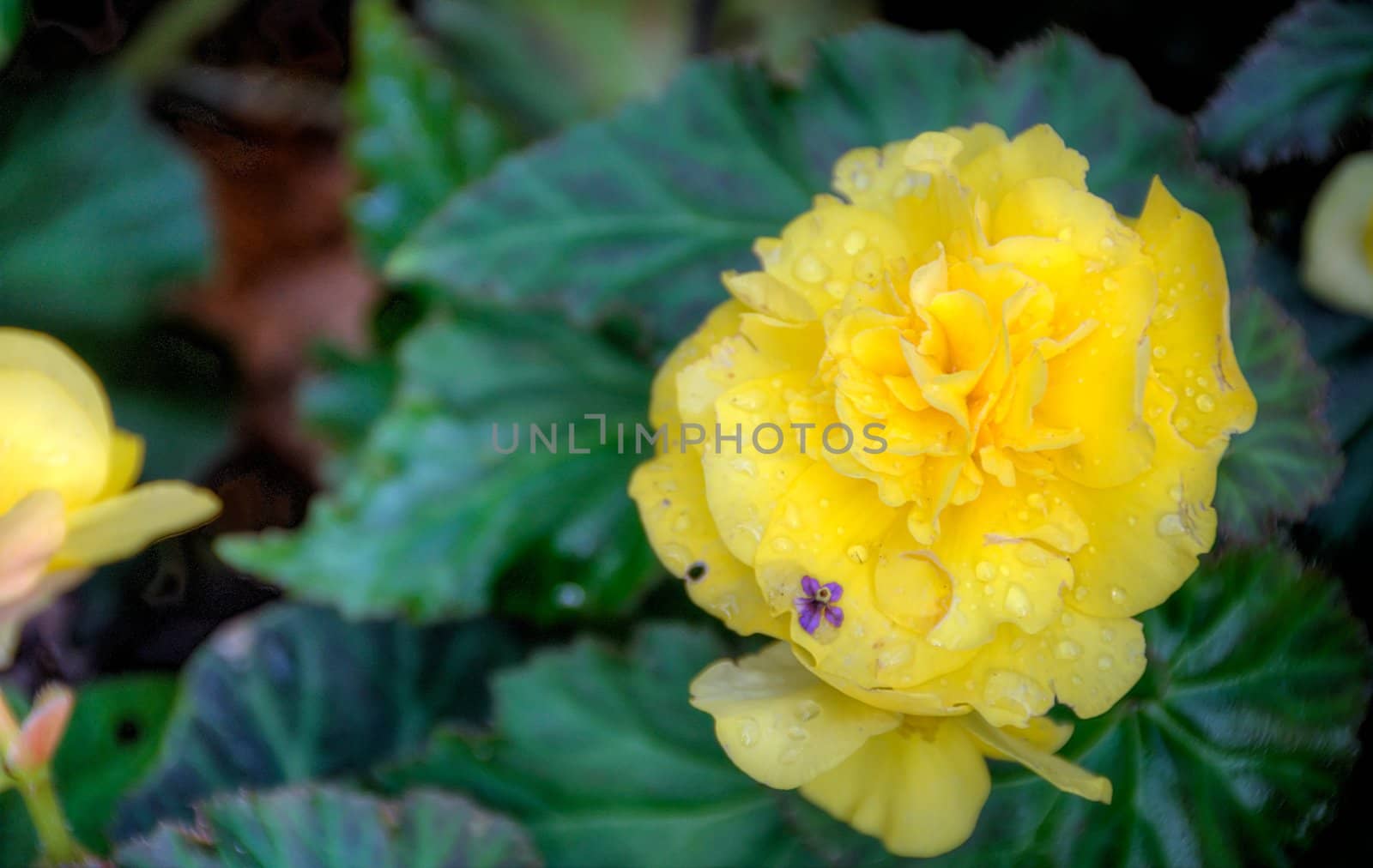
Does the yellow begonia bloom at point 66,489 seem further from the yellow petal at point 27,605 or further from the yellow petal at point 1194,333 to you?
the yellow petal at point 1194,333

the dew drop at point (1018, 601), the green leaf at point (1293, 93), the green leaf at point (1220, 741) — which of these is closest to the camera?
the dew drop at point (1018, 601)

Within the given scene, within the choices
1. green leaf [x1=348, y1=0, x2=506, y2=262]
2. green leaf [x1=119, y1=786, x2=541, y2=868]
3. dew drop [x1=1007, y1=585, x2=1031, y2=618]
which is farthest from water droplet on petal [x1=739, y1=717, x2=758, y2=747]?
green leaf [x1=348, y1=0, x2=506, y2=262]

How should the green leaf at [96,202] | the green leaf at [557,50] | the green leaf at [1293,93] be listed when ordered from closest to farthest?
1. the green leaf at [1293,93]
2. the green leaf at [96,202]
3. the green leaf at [557,50]

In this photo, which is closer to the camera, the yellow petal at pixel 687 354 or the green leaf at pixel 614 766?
the yellow petal at pixel 687 354

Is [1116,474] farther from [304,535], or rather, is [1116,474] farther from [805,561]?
[304,535]

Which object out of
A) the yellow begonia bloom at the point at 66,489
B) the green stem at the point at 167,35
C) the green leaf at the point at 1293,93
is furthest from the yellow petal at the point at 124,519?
the green stem at the point at 167,35

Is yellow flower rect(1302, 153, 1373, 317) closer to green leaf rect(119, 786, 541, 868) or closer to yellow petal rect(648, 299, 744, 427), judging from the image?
yellow petal rect(648, 299, 744, 427)

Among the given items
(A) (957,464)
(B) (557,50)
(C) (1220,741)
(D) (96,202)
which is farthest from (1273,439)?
(D) (96,202)
